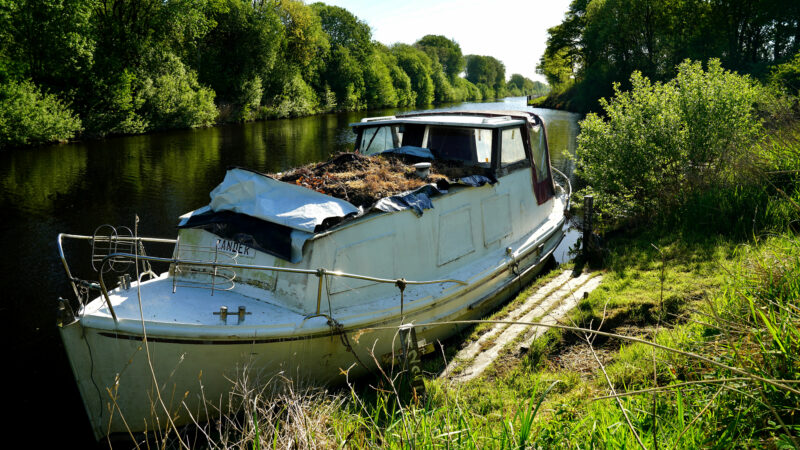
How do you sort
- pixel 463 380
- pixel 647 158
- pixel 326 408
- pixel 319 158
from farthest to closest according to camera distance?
pixel 319 158 < pixel 647 158 < pixel 463 380 < pixel 326 408

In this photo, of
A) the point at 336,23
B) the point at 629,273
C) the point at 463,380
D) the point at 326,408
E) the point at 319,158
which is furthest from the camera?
the point at 336,23

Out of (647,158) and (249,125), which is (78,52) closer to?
(249,125)

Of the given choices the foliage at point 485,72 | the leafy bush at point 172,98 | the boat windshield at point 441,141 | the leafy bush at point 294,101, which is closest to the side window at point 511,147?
the boat windshield at point 441,141

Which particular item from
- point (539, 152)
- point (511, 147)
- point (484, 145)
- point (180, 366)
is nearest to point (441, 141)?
point (484, 145)

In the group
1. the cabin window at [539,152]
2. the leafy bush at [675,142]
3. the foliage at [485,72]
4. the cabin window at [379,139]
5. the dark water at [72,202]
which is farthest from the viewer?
the foliage at [485,72]

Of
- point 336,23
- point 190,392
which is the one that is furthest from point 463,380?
point 336,23

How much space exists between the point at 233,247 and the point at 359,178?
78.7 inches

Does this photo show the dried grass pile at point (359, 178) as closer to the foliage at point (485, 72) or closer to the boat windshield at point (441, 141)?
the boat windshield at point (441, 141)

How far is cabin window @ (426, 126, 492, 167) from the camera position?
848 cm

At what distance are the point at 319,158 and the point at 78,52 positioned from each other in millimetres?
15789

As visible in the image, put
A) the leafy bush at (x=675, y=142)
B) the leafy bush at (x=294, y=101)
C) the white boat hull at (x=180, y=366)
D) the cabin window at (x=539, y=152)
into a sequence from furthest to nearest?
the leafy bush at (x=294, y=101) < the leafy bush at (x=675, y=142) < the cabin window at (x=539, y=152) < the white boat hull at (x=180, y=366)

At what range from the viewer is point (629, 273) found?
322 inches

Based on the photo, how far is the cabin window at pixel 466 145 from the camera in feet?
27.8

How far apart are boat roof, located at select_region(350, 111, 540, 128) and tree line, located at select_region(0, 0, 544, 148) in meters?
22.3
